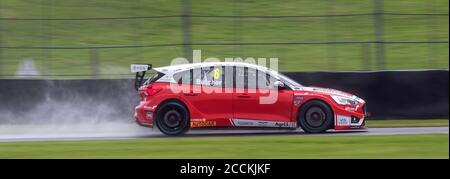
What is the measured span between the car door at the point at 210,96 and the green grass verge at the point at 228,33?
427 cm

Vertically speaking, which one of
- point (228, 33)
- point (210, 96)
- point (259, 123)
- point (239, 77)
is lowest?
point (259, 123)

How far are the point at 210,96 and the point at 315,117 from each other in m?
1.89

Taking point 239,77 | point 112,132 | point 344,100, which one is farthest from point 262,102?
point 112,132

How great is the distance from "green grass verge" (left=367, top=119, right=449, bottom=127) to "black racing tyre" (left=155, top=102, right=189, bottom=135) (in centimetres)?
392

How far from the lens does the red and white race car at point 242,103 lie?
1520cm

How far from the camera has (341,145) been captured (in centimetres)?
1374

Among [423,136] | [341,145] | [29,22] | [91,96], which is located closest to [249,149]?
[341,145]

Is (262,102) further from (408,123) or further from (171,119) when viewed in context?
(408,123)

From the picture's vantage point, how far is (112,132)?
1680cm

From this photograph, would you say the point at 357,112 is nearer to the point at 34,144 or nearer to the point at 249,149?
the point at 249,149

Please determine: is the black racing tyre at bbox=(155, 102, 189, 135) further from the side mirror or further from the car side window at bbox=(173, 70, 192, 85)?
the side mirror

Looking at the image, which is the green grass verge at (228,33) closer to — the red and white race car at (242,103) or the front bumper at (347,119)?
the front bumper at (347,119)

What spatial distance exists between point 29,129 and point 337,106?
6511 mm

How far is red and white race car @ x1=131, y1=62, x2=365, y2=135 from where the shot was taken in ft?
49.9
